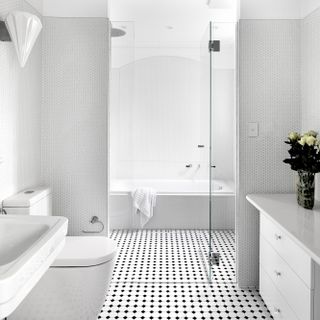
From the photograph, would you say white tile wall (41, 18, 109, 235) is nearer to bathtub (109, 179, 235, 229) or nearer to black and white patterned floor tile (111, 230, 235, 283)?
bathtub (109, 179, 235, 229)

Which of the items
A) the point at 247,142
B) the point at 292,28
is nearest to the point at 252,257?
the point at 247,142

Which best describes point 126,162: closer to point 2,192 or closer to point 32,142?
point 32,142

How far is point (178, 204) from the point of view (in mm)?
3498

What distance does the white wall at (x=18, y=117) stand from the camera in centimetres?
191

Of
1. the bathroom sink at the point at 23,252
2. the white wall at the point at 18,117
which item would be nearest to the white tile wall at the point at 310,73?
the bathroom sink at the point at 23,252

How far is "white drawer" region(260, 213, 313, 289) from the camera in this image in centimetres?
141

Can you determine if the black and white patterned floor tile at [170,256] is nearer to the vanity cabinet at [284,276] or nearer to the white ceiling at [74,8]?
the vanity cabinet at [284,276]

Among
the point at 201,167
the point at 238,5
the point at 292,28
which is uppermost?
the point at 238,5

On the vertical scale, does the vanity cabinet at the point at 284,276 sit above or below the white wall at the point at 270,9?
below

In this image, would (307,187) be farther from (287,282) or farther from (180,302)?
(180,302)

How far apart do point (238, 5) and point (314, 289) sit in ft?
6.66

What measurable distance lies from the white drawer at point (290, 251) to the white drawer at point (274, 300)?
0.80 feet

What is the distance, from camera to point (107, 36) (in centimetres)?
241

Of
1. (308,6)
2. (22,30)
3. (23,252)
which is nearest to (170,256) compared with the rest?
(23,252)
